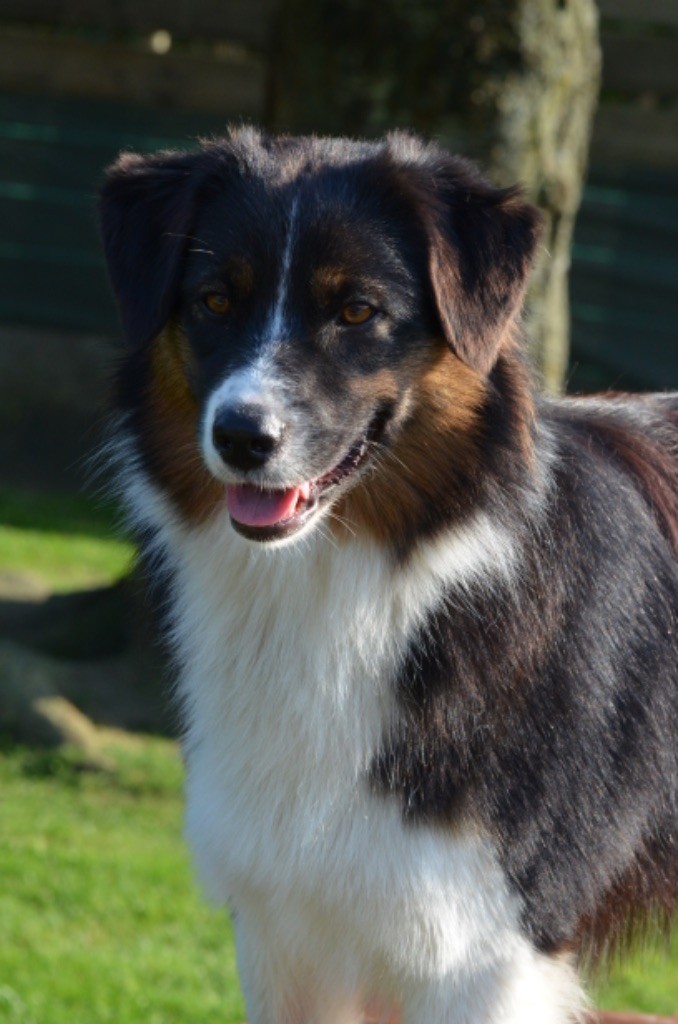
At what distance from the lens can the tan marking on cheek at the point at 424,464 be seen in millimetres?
3131

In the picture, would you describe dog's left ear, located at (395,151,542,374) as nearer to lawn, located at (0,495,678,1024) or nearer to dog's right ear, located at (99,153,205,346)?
dog's right ear, located at (99,153,205,346)

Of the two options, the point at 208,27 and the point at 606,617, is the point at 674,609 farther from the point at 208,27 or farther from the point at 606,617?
the point at 208,27

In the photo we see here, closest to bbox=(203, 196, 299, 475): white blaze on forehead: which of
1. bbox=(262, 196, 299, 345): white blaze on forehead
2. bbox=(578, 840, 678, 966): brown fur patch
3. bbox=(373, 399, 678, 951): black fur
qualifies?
bbox=(262, 196, 299, 345): white blaze on forehead

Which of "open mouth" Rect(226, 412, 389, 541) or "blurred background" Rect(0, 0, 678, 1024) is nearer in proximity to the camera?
"open mouth" Rect(226, 412, 389, 541)

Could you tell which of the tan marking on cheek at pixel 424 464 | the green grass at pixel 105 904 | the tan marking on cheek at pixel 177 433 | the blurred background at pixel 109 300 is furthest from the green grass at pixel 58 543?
the tan marking on cheek at pixel 424 464

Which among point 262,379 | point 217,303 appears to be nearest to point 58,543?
point 217,303

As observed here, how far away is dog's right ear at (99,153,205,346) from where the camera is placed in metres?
3.16

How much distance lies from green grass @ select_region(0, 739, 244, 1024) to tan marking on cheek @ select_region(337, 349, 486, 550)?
2.24 meters

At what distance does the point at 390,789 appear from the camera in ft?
10.1

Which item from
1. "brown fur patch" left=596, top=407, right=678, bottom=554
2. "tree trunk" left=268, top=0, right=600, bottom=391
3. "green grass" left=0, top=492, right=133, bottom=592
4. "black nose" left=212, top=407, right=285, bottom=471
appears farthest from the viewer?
"green grass" left=0, top=492, right=133, bottom=592

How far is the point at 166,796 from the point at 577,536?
149 inches

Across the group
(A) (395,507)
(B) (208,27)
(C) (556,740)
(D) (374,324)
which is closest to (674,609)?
(C) (556,740)

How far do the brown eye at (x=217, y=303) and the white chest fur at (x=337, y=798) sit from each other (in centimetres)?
45

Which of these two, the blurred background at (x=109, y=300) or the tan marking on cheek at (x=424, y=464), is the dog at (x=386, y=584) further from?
the blurred background at (x=109, y=300)
